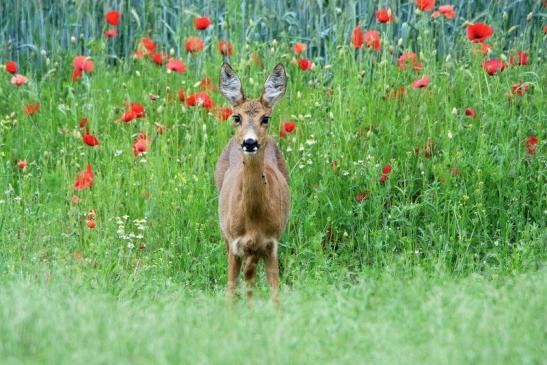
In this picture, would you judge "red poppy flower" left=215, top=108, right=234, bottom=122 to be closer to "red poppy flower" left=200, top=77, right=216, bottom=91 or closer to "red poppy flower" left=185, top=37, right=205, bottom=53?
"red poppy flower" left=200, top=77, right=216, bottom=91

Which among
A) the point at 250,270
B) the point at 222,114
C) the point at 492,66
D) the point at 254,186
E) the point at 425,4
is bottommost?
the point at 250,270

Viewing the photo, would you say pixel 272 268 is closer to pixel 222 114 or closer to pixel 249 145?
pixel 249 145

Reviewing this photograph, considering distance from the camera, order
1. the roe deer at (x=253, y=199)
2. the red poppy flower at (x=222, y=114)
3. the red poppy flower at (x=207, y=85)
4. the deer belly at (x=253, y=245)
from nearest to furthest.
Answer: the roe deer at (x=253, y=199)
the deer belly at (x=253, y=245)
the red poppy flower at (x=222, y=114)
the red poppy flower at (x=207, y=85)

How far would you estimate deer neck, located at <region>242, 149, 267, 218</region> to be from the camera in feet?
24.8

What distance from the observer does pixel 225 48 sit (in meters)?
9.61

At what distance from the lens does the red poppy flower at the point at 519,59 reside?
30.1 feet

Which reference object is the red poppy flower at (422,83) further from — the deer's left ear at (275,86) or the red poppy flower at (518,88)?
the deer's left ear at (275,86)

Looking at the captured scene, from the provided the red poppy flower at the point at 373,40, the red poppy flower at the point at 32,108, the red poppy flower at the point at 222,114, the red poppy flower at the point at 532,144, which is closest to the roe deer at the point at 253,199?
the red poppy flower at the point at 222,114

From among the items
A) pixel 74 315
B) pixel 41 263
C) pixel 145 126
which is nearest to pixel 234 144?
pixel 145 126

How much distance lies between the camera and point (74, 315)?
5.86m

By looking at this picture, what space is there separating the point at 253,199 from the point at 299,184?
149cm

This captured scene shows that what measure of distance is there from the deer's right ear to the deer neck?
46 cm

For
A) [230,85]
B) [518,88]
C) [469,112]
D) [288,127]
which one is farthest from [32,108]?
[518,88]

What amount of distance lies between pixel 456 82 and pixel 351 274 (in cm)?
219
